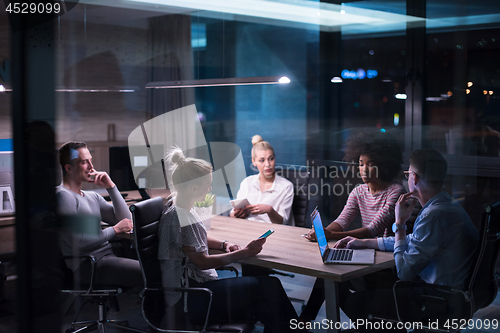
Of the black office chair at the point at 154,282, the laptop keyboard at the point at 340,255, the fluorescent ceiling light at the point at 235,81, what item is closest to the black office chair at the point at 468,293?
the laptop keyboard at the point at 340,255

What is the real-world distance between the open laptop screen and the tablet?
1.01 m

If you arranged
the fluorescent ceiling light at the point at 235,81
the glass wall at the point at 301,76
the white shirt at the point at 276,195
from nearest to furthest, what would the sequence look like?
the glass wall at the point at 301,76, the fluorescent ceiling light at the point at 235,81, the white shirt at the point at 276,195

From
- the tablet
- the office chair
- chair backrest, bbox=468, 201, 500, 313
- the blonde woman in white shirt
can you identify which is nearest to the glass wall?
chair backrest, bbox=468, 201, 500, 313

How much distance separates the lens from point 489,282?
204 centimetres

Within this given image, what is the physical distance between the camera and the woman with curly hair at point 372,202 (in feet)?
7.89

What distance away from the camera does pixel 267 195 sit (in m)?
3.44

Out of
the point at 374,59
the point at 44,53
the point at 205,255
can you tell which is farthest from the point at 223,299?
the point at 374,59

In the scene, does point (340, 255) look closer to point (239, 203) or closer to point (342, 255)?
point (342, 255)

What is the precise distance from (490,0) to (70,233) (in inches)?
89.9

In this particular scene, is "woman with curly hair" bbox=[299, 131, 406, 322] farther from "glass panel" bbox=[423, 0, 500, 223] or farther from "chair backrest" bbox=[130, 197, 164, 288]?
"chair backrest" bbox=[130, 197, 164, 288]

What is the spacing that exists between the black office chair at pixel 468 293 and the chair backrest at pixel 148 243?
1.22 metres

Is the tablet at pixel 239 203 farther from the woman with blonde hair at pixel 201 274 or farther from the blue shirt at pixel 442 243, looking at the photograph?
the blue shirt at pixel 442 243

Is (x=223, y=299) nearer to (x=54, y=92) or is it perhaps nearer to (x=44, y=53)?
(x=54, y=92)

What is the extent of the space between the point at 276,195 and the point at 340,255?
4.33ft
